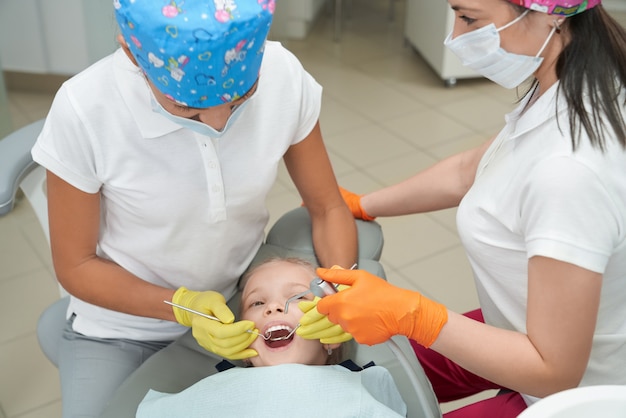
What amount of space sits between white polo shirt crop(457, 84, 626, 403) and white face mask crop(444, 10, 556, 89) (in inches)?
2.5

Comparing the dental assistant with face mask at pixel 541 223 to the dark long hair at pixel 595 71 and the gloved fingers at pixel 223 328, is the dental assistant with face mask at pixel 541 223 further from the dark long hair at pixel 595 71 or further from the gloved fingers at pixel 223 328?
the gloved fingers at pixel 223 328

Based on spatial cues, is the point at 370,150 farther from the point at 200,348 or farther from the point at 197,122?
the point at 197,122

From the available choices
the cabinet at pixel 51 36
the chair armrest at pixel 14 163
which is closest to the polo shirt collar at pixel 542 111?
the chair armrest at pixel 14 163

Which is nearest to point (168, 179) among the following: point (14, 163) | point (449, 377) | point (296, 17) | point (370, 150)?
point (14, 163)

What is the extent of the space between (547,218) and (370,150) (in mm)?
2417

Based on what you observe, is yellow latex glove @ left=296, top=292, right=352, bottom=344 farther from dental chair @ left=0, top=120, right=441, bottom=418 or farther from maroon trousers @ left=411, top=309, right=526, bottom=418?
maroon trousers @ left=411, top=309, right=526, bottom=418

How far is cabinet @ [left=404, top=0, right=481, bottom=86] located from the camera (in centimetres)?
386

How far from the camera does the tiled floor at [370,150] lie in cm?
242

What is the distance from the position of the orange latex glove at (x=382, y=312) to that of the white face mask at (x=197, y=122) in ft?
1.15

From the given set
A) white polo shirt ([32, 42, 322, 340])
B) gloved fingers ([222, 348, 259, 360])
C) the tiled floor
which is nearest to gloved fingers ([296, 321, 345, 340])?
gloved fingers ([222, 348, 259, 360])

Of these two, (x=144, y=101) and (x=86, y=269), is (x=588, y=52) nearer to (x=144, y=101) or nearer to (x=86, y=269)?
(x=144, y=101)

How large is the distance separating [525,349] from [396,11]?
4.40 metres

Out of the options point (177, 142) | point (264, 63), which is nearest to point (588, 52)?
point (264, 63)

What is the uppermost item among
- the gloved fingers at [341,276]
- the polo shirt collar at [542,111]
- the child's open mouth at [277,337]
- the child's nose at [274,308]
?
the polo shirt collar at [542,111]
